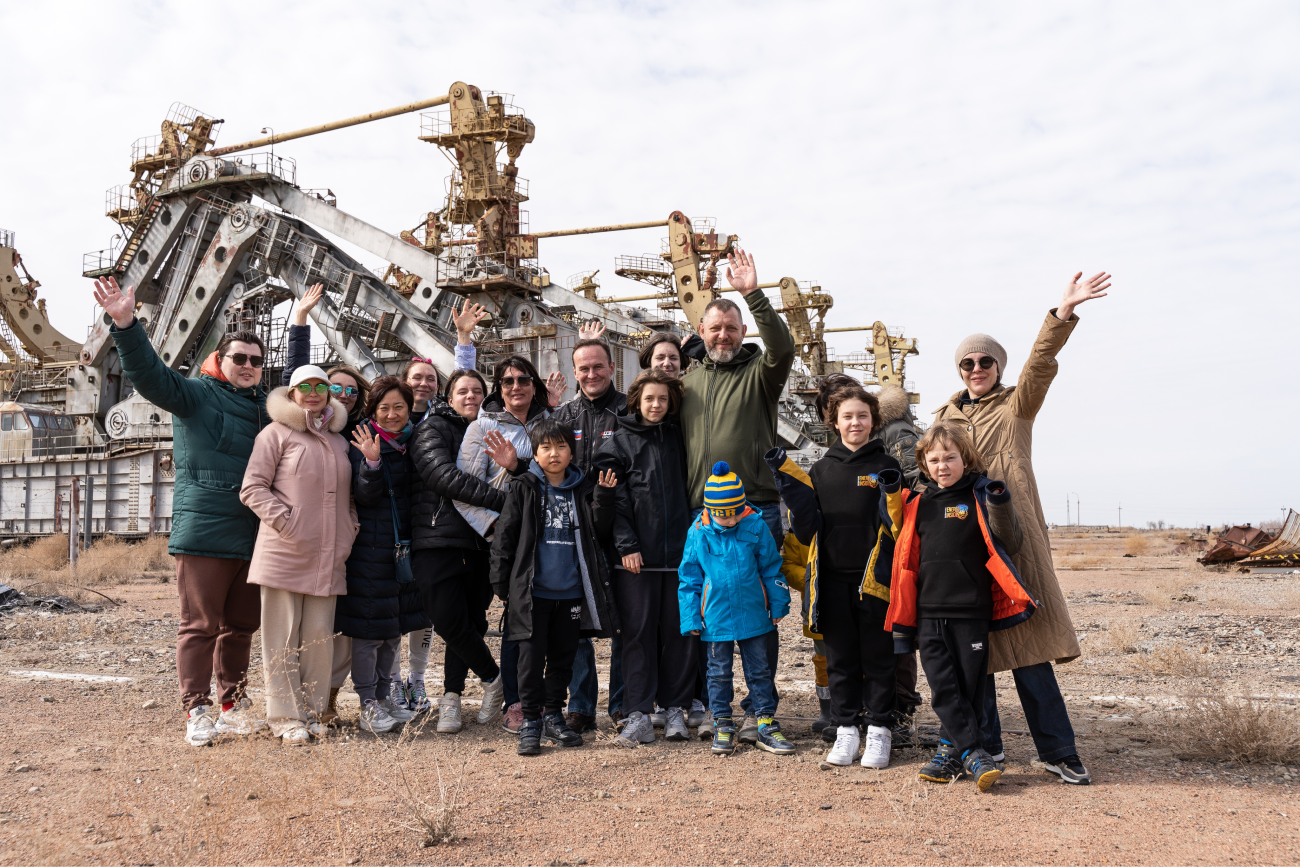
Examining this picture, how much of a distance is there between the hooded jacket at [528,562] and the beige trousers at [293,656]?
0.95 metres

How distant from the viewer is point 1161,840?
2.96 metres

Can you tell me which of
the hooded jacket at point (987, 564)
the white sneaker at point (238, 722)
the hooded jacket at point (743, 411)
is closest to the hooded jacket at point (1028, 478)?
the hooded jacket at point (987, 564)

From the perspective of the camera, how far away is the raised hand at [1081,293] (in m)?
3.71

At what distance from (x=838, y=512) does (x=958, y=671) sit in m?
0.90

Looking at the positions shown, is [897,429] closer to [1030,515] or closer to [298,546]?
[1030,515]

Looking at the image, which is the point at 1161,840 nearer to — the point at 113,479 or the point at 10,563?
the point at 10,563

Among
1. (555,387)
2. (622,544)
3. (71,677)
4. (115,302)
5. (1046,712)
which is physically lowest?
(71,677)

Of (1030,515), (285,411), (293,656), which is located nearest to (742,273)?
(1030,515)

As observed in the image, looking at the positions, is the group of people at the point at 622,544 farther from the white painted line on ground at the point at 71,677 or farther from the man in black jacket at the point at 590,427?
the white painted line on ground at the point at 71,677

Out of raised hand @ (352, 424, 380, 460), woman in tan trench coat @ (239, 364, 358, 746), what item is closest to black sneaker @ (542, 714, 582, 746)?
woman in tan trench coat @ (239, 364, 358, 746)

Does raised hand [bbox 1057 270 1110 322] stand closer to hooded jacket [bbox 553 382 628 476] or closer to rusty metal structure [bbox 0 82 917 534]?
hooded jacket [bbox 553 382 628 476]

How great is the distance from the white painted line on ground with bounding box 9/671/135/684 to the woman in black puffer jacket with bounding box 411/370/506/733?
9.64ft

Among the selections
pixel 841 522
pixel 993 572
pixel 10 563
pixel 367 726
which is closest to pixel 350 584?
pixel 367 726

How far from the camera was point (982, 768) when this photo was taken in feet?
11.6
